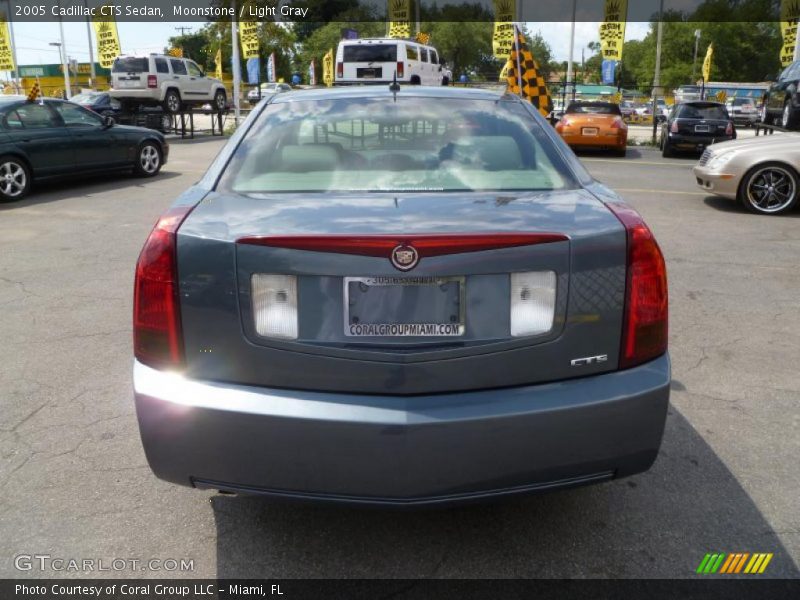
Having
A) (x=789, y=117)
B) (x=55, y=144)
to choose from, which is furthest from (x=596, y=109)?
(x=55, y=144)

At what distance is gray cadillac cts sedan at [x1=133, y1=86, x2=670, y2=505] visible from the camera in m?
2.27

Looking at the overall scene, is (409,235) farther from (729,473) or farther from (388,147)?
(729,473)

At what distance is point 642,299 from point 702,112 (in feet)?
60.4

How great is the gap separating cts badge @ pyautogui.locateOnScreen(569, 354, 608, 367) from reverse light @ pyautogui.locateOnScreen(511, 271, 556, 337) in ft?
0.47

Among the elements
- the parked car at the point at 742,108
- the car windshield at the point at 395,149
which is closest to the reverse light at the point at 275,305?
the car windshield at the point at 395,149

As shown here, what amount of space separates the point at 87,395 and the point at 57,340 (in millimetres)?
1126

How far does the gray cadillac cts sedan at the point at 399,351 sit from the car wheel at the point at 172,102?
24932 millimetres

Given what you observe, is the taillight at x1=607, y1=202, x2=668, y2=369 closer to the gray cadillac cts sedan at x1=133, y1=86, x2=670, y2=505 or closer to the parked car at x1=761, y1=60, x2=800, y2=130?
the gray cadillac cts sedan at x1=133, y1=86, x2=670, y2=505

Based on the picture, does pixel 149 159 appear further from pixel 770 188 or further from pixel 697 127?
pixel 697 127

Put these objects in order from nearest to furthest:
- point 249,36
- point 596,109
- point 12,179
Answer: point 12,179, point 596,109, point 249,36

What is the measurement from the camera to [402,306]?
89.9 inches

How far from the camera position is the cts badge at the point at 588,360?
7.81 ft

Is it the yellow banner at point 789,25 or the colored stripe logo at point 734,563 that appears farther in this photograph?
the yellow banner at point 789,25

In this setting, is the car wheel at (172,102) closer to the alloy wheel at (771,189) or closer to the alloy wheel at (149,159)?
the alloy wheel at (149,159)
